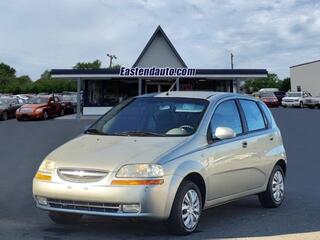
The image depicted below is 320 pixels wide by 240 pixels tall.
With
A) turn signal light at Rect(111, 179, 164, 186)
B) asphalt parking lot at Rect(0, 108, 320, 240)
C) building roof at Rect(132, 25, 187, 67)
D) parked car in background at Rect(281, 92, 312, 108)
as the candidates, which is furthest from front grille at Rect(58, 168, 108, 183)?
parked car in background at Rect(281, 92, 312, 108)

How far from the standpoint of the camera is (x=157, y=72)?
125 feet

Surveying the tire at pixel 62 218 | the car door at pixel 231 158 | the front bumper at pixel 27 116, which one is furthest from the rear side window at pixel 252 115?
the front bumper at pixel 27 116

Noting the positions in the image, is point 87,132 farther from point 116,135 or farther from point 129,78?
point 129,78

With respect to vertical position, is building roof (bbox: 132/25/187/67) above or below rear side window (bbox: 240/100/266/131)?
above

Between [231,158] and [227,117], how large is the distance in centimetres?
64

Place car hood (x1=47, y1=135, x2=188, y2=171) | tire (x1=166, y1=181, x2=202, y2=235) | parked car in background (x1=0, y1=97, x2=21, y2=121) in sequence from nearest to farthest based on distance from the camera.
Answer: car hood (x1=47, y1=135, x2=188, y2=171) < tire (x1=166, y1=181, x2=202, y2=235) < parked car in background (x1=0, y1=97, x2=21, y2=121)

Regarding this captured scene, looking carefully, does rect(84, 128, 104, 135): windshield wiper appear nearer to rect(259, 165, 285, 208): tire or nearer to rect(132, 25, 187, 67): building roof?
rect(259, 165, 285, 208): tire

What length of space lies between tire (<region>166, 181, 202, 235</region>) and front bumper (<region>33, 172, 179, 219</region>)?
0.12 m

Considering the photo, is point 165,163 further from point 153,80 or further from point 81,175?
point 153,80

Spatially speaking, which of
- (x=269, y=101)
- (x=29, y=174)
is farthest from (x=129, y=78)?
(x=29, y=174)

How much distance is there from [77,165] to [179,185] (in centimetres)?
115

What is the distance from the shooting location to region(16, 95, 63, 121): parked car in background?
34938 mm

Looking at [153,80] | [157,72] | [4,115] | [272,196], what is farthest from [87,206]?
[153,80]

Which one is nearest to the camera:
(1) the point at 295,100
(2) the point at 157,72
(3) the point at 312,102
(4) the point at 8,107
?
(4) the point at 8,107
